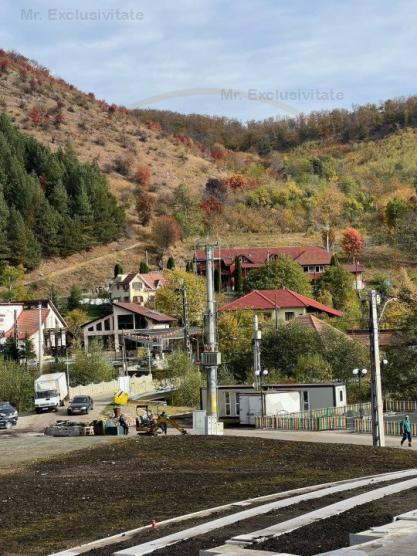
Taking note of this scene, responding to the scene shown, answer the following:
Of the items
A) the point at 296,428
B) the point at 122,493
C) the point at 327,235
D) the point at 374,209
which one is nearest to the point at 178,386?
the point at 296,428

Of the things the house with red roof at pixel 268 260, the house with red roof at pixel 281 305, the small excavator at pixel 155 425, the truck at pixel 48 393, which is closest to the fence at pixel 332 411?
the small excavator at pixel 155 425

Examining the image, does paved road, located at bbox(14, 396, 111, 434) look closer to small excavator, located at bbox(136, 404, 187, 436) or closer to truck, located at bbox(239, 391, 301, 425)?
small excavator, located at bbox(136, 404, 187, 436)

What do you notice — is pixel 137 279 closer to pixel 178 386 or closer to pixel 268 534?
pixel 178 386

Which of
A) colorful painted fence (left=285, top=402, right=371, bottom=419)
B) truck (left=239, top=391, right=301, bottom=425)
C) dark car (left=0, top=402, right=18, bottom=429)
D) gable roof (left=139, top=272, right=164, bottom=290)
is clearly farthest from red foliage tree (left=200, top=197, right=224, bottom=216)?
dark car (left=0, top=402, right=18, bottom=429)

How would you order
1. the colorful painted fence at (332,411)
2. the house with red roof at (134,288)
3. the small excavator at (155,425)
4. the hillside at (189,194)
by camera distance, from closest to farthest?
the small excavator at (155,425), the colorful painted fence at (332,411), the house with red roof at (134,288), the hillside at (189,194)

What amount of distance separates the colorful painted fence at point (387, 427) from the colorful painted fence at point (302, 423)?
1.02 meters

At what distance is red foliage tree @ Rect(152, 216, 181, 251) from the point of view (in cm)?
13125

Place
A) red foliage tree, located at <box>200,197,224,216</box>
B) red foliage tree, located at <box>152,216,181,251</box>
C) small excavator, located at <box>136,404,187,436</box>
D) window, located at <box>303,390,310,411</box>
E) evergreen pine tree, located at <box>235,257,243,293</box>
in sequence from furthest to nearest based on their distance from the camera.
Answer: red foliage tree, located at <box>200,197,224,216</box>
red foliage tree, located at <box>152,216,181,251</box>
evergreen pine tree, located at <box>235,257,243,293</box>
window, located at <box>303,390,310,411</box>
small excavator, located at <box>136,404,187,436</box>

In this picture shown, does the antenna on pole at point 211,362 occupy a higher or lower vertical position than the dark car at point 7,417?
higher

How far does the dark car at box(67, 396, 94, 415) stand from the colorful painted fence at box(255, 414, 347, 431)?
10.8 m

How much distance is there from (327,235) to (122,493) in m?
114

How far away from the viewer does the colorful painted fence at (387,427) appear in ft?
146

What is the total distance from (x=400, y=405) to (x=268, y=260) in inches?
2455

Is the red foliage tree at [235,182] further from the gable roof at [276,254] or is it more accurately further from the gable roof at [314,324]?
the gable roof at [314,324]
